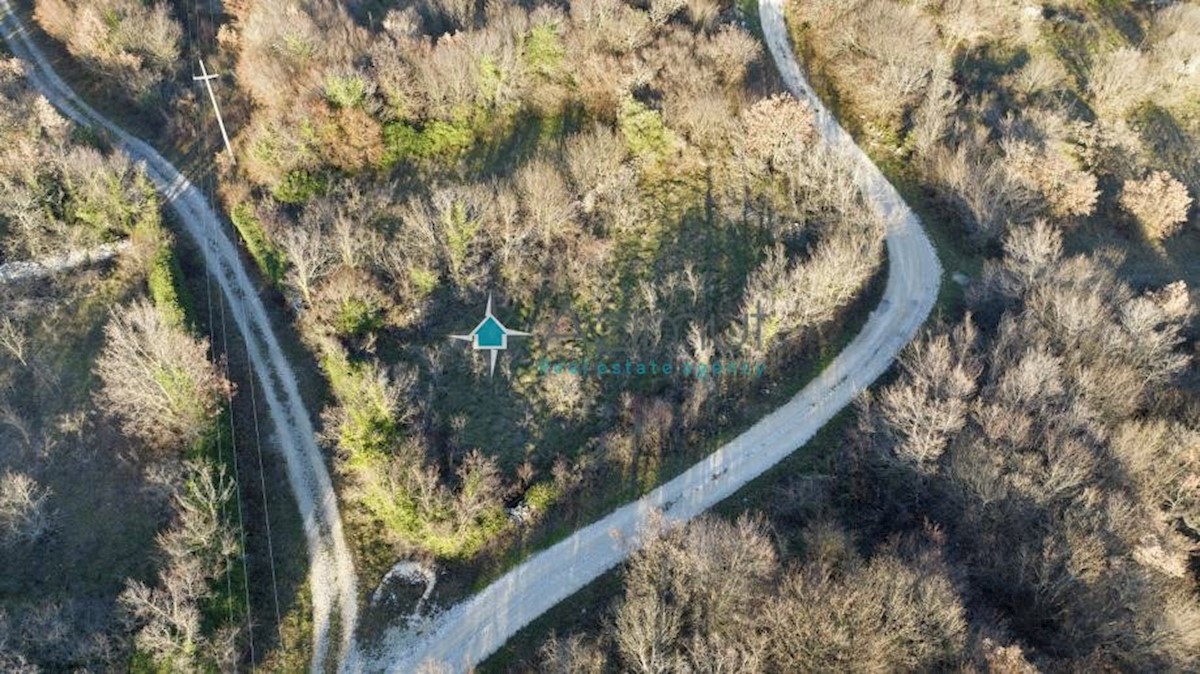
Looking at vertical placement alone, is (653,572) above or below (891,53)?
below

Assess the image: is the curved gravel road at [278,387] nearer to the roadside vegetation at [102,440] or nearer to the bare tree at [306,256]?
the roadside vegetation at [102,440]

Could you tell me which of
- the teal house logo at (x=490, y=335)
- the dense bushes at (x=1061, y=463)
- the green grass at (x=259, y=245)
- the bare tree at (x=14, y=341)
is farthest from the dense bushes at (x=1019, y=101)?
the bare tree at (x=14, y=341)

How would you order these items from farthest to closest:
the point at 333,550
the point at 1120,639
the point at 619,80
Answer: the point at 619,80 < the point at 333,550 < the point at 1120,639

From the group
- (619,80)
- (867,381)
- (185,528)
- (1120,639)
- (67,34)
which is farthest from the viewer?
(67,34)

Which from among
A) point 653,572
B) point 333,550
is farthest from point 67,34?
point 653,572

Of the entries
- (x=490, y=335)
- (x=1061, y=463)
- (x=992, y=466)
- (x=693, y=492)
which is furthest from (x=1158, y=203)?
(x=490, y=335)

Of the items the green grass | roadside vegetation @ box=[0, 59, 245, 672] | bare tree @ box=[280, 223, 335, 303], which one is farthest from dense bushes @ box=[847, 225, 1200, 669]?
the green grass

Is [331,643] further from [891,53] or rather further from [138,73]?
[891,53]
